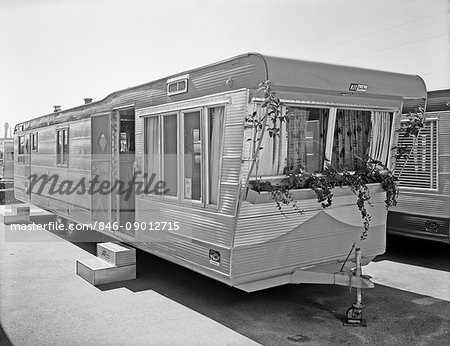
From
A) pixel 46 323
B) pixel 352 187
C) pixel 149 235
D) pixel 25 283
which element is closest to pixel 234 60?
pixel 352 187

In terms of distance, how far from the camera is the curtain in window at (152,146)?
5.28 m

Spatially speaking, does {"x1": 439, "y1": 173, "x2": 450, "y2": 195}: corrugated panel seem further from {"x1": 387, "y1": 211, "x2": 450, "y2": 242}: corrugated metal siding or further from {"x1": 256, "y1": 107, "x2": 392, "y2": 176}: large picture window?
{"x1": 256, "y1": 107, "x2": 392, "y2": 176}: large picture window

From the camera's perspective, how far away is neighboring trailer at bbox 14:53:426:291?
396 cm

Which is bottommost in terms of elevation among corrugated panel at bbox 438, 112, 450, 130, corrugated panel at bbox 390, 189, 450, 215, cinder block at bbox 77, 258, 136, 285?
cinder block at bbox 77, 258, 136, 285

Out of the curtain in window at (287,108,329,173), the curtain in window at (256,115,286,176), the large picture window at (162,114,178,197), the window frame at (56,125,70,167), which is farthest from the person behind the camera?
the window frame at (56,125,70,167)

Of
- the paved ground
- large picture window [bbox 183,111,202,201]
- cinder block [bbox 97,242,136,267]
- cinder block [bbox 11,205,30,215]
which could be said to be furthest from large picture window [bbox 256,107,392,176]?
cinder block [bbox 11,205,30,215]

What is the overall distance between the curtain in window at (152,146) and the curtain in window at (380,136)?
237 centimetres

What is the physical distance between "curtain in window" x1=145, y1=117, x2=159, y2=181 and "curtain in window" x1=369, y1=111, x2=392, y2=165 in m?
2.37

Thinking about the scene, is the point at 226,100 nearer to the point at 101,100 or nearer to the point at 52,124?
the point at 101,100

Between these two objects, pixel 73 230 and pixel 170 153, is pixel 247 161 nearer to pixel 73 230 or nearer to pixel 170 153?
pixel 170 153

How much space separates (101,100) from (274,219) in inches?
143

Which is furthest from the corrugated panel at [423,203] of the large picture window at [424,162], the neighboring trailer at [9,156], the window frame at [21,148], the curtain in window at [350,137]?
the neighboring trailer at [9,156]

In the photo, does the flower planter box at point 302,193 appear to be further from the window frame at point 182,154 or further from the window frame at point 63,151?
the window frame at point 63,151

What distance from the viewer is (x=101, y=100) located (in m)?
6.62
